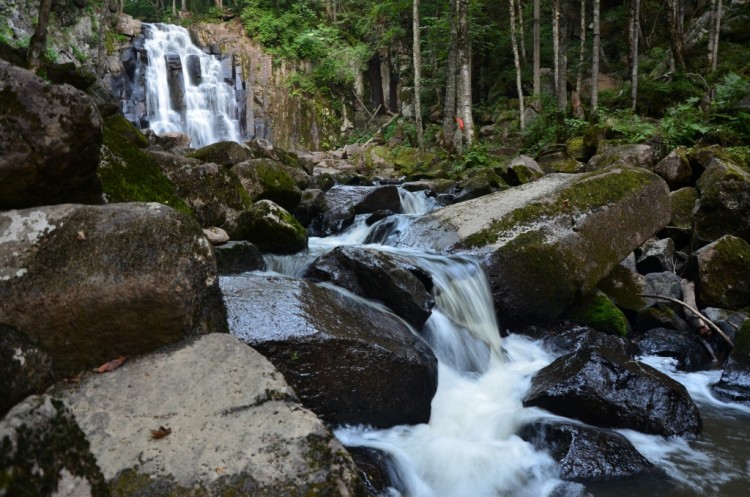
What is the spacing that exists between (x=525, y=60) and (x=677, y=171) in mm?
19092

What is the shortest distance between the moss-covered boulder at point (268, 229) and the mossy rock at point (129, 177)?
1790 millimetres

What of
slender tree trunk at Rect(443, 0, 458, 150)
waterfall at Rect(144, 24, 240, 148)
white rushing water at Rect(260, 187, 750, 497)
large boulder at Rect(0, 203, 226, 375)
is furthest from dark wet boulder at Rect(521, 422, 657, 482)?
waterfall at Rect(144, 24, 240, 148)

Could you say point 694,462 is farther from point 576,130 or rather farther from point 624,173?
point 576,130

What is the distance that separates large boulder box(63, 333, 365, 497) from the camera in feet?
6.22

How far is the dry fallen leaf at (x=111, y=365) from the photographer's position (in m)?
2.42

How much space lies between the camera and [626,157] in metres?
11.6

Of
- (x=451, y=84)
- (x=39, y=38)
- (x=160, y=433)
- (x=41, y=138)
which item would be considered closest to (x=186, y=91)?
(x=451, y=84)

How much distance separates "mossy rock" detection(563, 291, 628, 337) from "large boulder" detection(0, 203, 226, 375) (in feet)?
16.4

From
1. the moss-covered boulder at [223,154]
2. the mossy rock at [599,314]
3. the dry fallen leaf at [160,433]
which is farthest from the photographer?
the moss-covered boulder at [223,154]

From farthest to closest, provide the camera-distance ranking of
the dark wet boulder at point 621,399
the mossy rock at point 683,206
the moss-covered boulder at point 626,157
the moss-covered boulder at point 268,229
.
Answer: the moss-covered boulder at point 626,157, the mossy rock at point 683,206, the moss-covered boulder at point 268,229, the dark wet boulder at point 621,399

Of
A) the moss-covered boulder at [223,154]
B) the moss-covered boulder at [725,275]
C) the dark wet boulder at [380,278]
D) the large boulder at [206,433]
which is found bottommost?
the moss-covered boulder at [725,275]

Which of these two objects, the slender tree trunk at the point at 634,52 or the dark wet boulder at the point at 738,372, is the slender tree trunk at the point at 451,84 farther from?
the dark wet boulder at the point at 738,372

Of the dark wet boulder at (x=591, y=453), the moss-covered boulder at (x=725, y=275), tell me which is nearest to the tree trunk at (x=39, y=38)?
the dark wet boulder at (x=591, y=453)

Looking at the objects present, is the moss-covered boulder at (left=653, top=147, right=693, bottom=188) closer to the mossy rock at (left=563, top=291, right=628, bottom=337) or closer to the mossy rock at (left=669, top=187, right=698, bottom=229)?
the mossy rock at (left=669, top=187, right=698, bottom=229)
